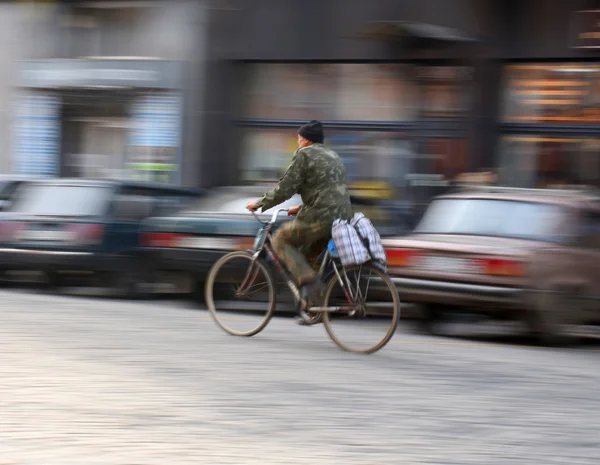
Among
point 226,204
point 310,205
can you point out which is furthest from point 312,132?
point 226,204

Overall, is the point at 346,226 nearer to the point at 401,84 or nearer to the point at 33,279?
the point at 33,279

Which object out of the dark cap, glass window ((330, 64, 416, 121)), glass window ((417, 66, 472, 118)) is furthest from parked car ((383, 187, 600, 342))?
glass window ((330, 64, 416, 121))

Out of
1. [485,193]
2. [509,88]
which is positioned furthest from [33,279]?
[509,88]

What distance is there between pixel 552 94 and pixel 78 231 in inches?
337

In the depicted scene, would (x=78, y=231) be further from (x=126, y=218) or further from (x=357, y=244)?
(x=357, y=244)

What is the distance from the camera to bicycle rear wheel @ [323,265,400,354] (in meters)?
8.88

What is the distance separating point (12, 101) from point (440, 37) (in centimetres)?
862

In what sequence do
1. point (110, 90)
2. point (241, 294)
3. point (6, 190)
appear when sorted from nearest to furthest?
point (241, 294) → point (6, 190) → point (110, 90)

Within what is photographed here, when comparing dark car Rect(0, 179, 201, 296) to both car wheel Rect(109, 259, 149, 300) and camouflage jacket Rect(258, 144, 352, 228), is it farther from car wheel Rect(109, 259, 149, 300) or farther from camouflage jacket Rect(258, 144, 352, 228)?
camouflage jacket Rect(258, 144, 352, 228)

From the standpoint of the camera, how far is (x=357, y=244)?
29.3ft

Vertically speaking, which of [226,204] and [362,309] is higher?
[226,204]

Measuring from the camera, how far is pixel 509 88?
19.2m

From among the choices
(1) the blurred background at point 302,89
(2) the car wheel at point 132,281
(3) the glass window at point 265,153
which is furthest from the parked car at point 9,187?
(3) the glass window at point 265,153

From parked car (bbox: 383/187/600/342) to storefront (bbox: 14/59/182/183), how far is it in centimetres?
1143
